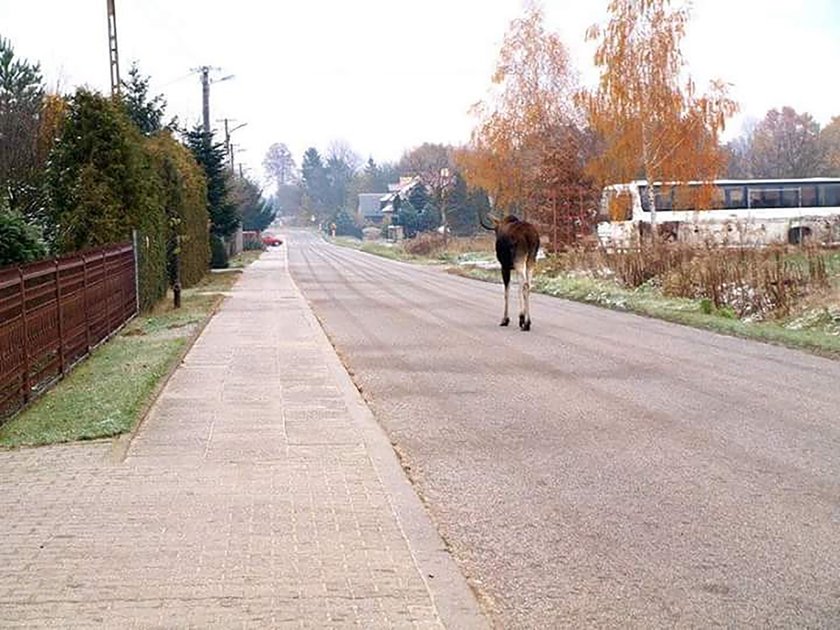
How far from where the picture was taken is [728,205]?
2149 inches

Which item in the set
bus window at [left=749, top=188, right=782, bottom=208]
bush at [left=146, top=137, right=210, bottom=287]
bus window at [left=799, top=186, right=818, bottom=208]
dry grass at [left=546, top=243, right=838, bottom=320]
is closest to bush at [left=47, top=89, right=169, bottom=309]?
bush at [left=146, top=137, right=210, bottom=287]

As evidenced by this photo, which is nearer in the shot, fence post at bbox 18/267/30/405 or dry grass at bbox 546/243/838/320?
fence post at bbox 18/267/30/405

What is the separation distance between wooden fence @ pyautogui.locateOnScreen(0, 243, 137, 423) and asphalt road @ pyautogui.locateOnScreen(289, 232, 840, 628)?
347 centimetres

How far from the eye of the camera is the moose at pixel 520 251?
64.0ft

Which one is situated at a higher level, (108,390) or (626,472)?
(108,390)

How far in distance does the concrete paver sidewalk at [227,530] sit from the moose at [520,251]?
8.70m

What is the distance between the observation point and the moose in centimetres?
1952

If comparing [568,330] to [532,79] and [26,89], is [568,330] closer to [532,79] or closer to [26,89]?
[26,89]

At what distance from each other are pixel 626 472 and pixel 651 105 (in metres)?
41.1

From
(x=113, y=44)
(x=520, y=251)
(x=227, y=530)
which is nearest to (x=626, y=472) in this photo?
(x=227, y=530)

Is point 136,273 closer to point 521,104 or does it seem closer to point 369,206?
point 521,104

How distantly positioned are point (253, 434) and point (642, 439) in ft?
10.7

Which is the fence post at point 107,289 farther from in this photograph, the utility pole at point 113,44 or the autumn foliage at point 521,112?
the autumn foliage at point 521,112

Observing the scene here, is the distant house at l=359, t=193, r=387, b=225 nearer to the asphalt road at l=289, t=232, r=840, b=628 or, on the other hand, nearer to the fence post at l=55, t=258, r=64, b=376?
the asphalt road at l=289, t=232, r=840, b=628
